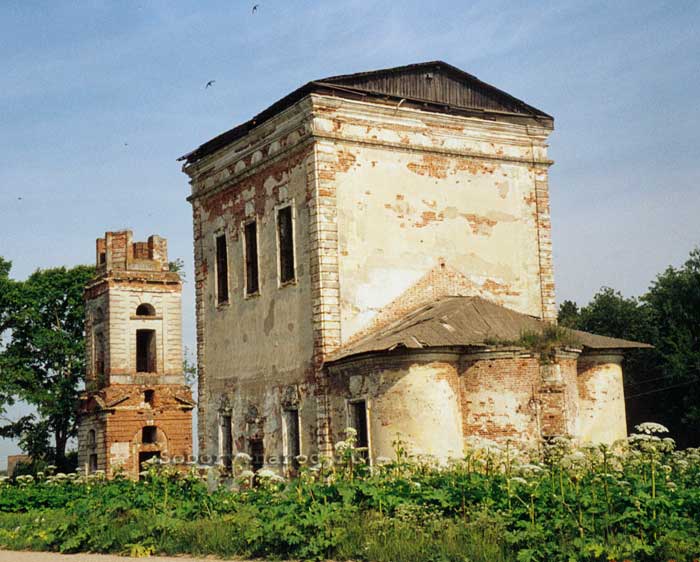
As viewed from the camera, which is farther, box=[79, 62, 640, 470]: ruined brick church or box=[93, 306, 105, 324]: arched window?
box=[93, 306, 105, 324]: arched window

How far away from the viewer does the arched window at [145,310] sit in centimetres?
4062

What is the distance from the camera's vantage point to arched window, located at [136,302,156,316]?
40.6 metres

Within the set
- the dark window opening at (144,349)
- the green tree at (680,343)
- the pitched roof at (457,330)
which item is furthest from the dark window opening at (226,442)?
the dark window opening at (144,349)

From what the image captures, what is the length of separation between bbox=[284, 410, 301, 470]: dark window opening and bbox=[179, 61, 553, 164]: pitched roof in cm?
692

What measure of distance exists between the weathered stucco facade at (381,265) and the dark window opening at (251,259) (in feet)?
0.12

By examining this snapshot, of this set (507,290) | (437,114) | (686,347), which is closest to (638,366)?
(686,347)

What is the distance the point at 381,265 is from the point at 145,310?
22200 millimetres

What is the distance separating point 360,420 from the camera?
18969mm

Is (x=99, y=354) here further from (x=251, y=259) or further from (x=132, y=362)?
(x=251, y=259)

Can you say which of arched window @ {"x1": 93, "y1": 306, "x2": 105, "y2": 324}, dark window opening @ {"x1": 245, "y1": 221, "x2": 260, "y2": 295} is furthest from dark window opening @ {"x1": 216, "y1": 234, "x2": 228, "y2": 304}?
arched window @ {"x1": 93, "y1": 306, "x2": 105, "y2": 324}

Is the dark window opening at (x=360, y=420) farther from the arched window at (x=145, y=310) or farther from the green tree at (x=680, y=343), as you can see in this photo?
the arched window at (x=145, y=310)

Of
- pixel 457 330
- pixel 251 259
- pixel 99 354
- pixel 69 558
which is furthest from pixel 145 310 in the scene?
pixel 69 558

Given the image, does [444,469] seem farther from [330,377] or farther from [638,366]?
[638,366]

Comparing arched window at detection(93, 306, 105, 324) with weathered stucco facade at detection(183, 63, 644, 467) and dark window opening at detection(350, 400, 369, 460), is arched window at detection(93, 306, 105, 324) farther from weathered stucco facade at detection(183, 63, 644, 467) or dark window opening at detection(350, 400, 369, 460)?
dark window opening at detection(350, 400, 369, 460)
